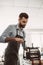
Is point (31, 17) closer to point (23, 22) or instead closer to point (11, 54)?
point (23, 22)

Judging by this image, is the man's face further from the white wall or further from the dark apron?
the white wall

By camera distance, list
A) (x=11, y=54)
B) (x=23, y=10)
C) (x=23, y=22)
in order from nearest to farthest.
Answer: (x=11, y=54) → (x=23, y=22) → (x=23, y=10)

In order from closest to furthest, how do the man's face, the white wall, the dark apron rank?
the dark apron < the man's face < the white wall

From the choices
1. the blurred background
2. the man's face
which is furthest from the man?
the blurred background

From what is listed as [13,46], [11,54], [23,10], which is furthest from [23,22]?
[23,10]

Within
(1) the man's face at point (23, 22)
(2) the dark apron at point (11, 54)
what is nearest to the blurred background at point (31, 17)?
(1) the man's face at point (23, 22)

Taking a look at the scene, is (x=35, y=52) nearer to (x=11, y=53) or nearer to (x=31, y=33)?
(x=11, y=53)

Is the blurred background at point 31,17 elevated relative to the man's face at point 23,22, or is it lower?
elevated

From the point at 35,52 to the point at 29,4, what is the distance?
3.10m

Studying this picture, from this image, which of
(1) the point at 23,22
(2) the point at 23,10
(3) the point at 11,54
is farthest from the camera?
(2) the point at 23,10

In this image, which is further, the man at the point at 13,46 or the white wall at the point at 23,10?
the white wall at the point at 23,10

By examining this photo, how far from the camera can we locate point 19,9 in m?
5.70

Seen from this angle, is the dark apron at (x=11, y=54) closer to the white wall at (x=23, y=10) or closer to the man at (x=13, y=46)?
the man at (x=13, y=46)

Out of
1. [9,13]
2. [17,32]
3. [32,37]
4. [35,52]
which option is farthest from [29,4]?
[17,32]
